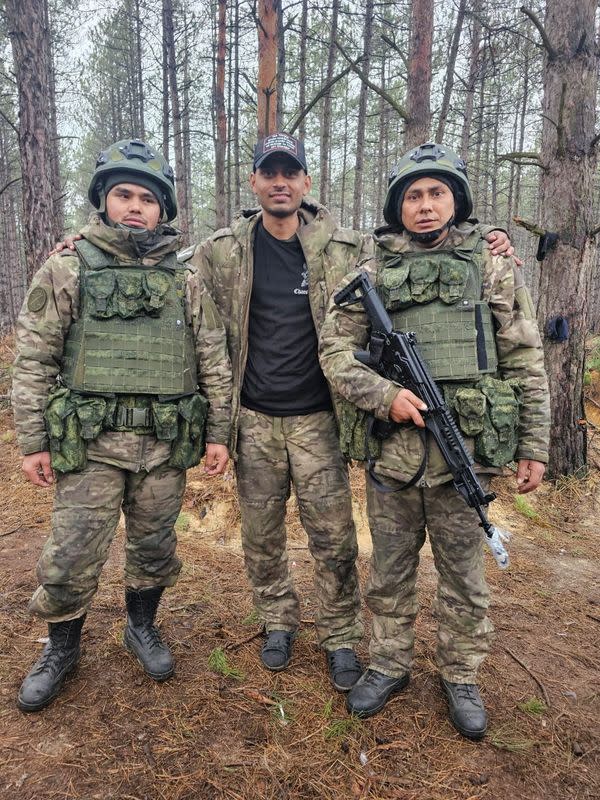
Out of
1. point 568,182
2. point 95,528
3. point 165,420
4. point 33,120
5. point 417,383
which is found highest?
point 33,120

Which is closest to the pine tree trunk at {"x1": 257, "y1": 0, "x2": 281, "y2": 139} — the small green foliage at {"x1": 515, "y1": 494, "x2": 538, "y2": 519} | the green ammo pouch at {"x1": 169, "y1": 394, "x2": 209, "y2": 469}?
the green ammo pouch at {"x1": 169, "y1": 394, "x2": 209, "y2": 469}

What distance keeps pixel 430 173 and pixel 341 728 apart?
295 cm

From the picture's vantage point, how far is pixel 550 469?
6184 mm

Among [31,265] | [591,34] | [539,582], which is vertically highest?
[591,34]

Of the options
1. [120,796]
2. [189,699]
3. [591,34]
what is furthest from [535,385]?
[591,34]

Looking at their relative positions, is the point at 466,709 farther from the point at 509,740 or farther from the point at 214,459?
the point at 214,459

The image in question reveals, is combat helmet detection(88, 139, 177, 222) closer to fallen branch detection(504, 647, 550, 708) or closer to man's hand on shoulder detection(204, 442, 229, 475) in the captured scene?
man's hand on shoulder detection(204, 442, 229, 475)

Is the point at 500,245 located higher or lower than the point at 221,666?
higher

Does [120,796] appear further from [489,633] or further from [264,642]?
[489,633]

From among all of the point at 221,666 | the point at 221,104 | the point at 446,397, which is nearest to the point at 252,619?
the point at 221,666

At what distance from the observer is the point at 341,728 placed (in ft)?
8.75

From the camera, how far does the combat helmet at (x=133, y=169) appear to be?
2889 millimetres

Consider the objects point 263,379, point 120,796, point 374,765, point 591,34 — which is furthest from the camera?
point 591,34

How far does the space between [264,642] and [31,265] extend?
255 inches
